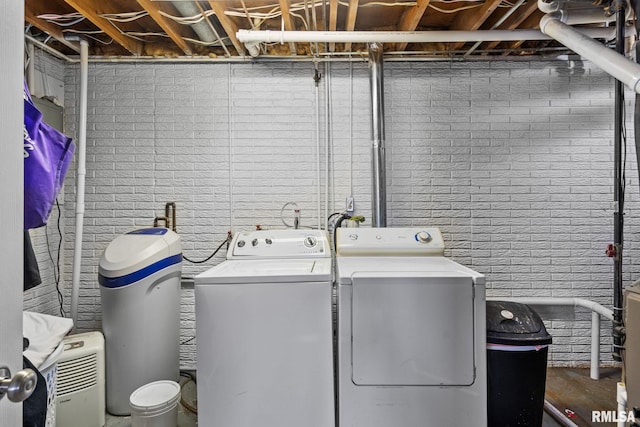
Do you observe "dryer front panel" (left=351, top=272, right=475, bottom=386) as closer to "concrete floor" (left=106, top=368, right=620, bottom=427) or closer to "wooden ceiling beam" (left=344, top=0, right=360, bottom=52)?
"concrete floor" (left=106, top=368, right=620, bottom=427)

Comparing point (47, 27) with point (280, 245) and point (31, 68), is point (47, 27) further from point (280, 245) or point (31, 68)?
point (280, 245)

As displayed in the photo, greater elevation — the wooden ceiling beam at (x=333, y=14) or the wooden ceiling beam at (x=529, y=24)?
the wooden ceiling beam at (x=529, y=24)

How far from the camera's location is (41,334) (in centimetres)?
157

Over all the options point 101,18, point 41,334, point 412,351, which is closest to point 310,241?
point 412,351

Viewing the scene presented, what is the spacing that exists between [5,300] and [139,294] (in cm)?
174

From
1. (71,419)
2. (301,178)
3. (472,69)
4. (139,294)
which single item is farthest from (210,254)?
(472,69)

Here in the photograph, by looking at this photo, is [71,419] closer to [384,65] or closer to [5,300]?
[5,300]

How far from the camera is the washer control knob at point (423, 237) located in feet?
8.24

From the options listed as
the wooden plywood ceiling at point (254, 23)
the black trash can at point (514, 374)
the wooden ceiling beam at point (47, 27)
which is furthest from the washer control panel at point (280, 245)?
the wooden ceiling beam at point (47, 27)

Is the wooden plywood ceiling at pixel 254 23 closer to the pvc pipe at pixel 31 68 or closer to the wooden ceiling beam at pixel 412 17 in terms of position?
the wooden ceiling beam at pixel 412 17

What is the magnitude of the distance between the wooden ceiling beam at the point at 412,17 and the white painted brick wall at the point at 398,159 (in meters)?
0.26

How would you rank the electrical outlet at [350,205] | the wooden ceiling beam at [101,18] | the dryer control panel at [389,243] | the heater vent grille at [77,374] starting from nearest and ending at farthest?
the heater vent grille at [77,374] < the wooden ceiling beam at [101,18] < the dryer control panel at [389,243] < the electrical outlet at [350,205]

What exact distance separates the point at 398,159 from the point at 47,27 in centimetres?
287

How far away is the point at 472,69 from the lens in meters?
3.05
